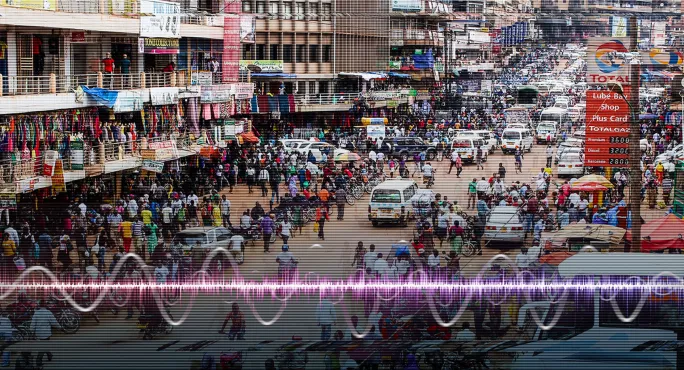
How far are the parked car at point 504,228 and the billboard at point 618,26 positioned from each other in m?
1.82

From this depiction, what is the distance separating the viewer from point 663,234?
17.3 ft

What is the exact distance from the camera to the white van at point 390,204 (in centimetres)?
582

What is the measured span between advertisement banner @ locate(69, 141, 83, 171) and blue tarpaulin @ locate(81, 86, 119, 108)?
0.53 meters

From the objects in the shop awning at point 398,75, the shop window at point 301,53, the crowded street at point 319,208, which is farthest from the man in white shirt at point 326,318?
the shop window at point 301,53

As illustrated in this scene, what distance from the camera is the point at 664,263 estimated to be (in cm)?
476

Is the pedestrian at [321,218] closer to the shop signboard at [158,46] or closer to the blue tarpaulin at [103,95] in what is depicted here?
the blue tarpaulin at [103,95]

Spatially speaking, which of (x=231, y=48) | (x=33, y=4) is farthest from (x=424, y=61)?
(x=33, y=4)

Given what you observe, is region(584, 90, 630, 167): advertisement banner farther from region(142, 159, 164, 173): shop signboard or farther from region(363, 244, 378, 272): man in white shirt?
region(142, 159, 164, 173): shop signboard

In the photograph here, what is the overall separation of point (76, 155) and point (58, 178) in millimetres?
240

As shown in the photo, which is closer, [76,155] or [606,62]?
[76,155]

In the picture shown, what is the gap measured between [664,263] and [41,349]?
108 inches

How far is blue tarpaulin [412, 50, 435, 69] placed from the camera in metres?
10.0

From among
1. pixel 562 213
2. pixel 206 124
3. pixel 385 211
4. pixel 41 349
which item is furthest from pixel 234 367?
pixel 206 124

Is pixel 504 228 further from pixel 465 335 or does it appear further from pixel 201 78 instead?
pixel 201 78
